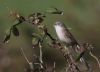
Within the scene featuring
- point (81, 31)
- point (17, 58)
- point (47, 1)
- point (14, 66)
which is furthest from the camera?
point (47, 1)

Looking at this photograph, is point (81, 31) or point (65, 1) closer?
point (81, 31)

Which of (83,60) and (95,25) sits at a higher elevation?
(83,60)

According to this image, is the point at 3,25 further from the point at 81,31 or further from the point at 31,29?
the point at 81,31

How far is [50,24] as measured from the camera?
14406 mm

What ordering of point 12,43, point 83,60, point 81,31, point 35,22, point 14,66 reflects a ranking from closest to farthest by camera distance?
point 35,22, point 83,60, point 14,66, point 12,43, point 81,31

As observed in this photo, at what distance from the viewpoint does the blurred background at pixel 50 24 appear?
1236 centimetres

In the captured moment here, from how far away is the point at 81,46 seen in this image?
3354 millimetres

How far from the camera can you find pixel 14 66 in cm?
1156

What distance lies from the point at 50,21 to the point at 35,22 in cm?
1156

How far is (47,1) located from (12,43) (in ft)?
12.3

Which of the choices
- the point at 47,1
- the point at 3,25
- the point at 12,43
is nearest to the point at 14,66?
the point at 12,43

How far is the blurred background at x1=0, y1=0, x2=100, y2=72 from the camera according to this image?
12.4 metres

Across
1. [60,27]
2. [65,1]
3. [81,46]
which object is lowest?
[65,1]

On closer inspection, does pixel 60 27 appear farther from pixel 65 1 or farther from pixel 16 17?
pixel 65 1
